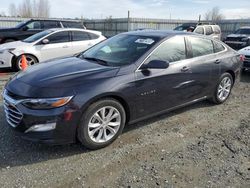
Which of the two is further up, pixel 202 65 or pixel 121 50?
pixel 121 50

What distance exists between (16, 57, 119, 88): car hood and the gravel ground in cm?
95

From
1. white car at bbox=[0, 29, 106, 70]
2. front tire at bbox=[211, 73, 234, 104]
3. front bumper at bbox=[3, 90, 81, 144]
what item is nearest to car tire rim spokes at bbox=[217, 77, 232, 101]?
front tire at bbox=[211, 73, 234, 104]

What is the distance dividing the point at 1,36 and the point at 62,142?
31.3 feet

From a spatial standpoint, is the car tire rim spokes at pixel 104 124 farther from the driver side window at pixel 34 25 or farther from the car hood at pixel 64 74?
the driver side window at pixel 34 25

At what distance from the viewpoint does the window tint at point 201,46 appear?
4891 mm

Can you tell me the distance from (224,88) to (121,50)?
2664mm

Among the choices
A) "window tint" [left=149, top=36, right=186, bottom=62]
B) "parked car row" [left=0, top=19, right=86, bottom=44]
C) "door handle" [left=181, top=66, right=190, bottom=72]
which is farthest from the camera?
"parked car row" [left=0, top=19, right=86, bottom=44]

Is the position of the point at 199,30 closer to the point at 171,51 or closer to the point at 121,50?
the point at 171,51

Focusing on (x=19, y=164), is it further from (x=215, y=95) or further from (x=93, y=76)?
(x=215, y=95)

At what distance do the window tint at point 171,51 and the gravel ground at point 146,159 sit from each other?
1160 mm

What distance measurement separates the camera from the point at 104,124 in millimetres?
3717

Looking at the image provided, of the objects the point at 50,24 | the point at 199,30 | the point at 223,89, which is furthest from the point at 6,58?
the point at 199,30

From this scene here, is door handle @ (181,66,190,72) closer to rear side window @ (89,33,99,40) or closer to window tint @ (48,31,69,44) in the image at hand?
window tint @ (48,31,69,44)

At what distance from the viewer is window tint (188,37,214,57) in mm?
4891
